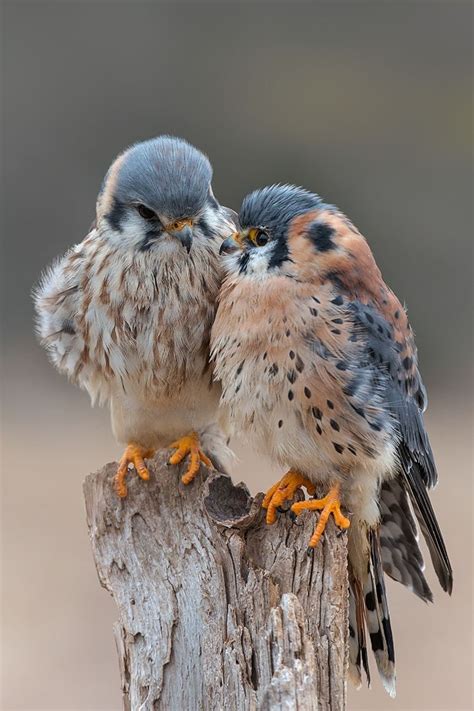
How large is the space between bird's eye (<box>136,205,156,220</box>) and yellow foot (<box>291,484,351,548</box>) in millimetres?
1015

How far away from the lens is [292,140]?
9242 millimetres

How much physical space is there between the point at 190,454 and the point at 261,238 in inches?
31.4

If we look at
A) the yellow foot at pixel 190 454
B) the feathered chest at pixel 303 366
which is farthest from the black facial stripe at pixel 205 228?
the yellow foot at pixel 190 454

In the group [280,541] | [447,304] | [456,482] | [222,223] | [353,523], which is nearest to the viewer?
[280,541]

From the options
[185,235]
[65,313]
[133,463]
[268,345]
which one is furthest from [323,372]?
[65,313]

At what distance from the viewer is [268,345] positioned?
3.14 m

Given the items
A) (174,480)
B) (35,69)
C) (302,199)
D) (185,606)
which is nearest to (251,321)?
(302,199)

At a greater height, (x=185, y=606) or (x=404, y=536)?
(x=404, y=536)

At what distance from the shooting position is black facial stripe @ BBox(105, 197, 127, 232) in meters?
3.46

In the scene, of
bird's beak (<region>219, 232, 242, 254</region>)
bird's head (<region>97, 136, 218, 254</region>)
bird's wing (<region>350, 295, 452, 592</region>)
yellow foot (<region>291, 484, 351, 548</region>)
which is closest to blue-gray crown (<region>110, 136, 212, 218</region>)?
bird's head (<region>97, 136, 218, 254</region>)

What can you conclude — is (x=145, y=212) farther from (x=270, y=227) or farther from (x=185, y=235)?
(x=270, y=227)

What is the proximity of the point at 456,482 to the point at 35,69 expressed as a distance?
5.40 metres

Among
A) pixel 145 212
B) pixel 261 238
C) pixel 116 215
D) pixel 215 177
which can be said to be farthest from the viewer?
pixel 215 177

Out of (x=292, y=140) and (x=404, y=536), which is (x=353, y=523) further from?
(x=292, y=140)
